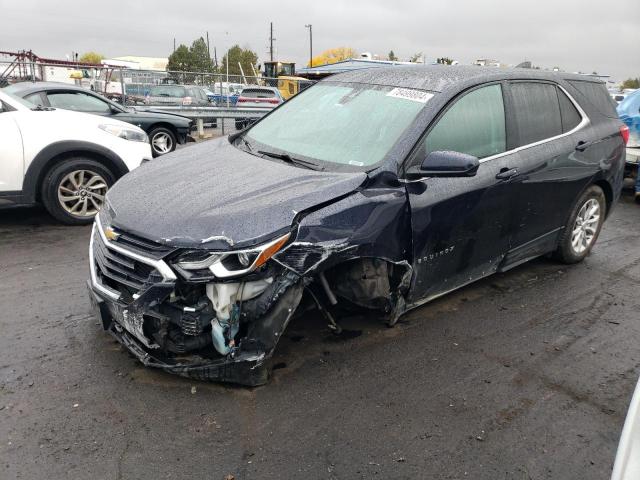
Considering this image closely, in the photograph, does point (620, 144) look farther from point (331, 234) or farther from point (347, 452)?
point (347, 452)

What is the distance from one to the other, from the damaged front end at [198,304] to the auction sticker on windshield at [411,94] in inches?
60.1

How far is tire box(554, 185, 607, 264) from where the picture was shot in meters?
4.73

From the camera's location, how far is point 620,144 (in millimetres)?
4973

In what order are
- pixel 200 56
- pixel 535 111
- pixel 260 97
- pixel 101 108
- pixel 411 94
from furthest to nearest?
1. pixel 200 56
2. pixel 260 97
3. pixel 101 108
4. pixel 535 111
5. pixel 411 94

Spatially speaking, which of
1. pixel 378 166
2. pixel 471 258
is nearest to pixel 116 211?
pixel 378 166

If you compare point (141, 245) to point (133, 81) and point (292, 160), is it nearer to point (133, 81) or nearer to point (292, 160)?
point (292, 160)

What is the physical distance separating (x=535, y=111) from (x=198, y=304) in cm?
307

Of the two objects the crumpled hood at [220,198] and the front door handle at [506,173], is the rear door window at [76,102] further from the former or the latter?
the front door handle at [506,173]

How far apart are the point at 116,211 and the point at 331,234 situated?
126 centimetres

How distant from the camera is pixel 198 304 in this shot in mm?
2695

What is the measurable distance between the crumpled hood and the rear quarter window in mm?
2772

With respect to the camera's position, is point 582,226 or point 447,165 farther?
point 582,226

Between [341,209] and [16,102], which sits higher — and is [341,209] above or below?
below

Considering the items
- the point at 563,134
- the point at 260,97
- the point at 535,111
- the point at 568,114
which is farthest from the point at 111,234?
the point at 260,97
